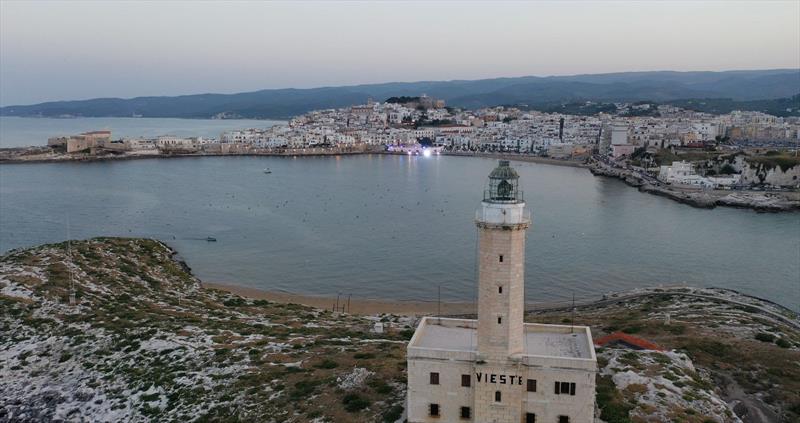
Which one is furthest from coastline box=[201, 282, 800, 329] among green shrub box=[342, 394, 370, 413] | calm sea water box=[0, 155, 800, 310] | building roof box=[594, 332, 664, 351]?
green shrub box=[342, 394, 370, 413]

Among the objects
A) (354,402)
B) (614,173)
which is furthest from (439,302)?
(614,173)

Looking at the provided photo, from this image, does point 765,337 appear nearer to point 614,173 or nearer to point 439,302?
point 439,302

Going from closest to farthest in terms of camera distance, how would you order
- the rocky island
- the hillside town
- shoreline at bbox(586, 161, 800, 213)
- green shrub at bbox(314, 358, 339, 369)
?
the rocky island < green shrub at bbox(314, 358, 339, 369) < shoreline at bbox(586, 161, 800, 213) < the hillside town

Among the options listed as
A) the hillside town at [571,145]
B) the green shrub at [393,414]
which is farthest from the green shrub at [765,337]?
the hillside town at [571,145]

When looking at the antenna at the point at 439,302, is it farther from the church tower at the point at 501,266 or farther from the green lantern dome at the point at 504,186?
the green lantern dome at the point at 504,186

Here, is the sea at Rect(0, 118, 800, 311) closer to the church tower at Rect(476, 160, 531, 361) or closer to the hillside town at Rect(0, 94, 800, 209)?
the hillside town at Rect(0, 94, 800, 209)
